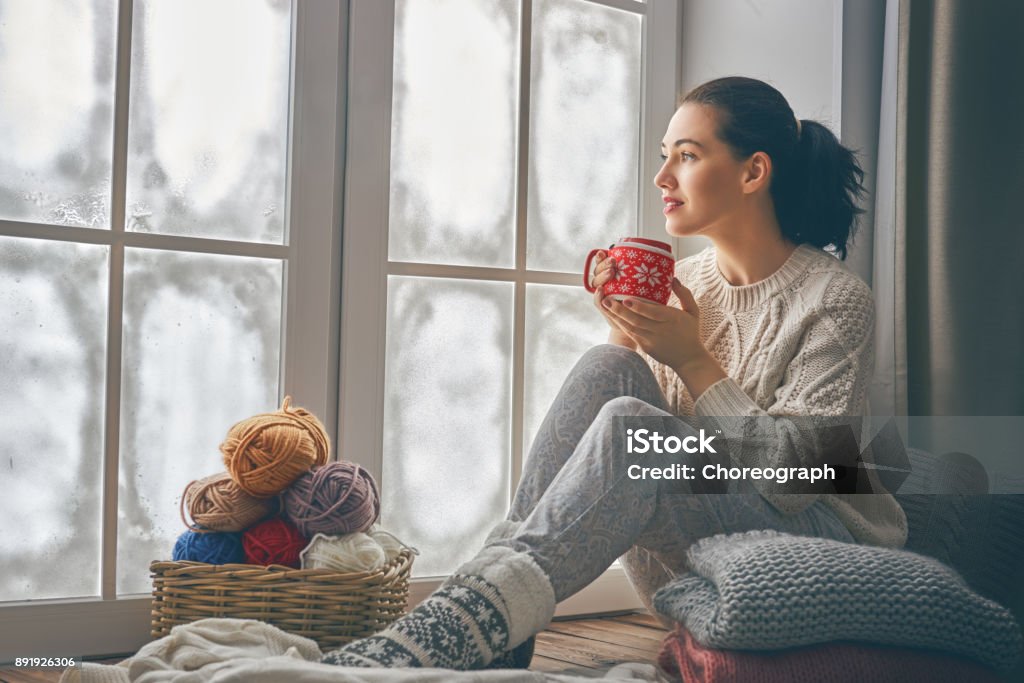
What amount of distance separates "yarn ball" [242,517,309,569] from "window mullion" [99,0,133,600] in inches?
9.8

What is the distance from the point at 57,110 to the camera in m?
1.54

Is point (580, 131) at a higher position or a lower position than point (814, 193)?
higher

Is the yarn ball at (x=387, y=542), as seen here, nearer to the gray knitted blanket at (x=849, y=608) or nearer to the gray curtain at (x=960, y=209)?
the gray knitted blanket at (x=849, y=608)

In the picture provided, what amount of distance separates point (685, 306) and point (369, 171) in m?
0.60

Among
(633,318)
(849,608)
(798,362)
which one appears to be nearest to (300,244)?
(633,318)

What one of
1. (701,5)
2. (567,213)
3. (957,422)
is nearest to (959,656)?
(957,422)

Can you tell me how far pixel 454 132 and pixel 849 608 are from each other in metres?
1.12

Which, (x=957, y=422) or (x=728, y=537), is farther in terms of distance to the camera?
(x=957, y=422)

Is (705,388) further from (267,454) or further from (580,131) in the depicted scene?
(580,131)

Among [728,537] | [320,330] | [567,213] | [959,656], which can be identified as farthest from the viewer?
[567,213]

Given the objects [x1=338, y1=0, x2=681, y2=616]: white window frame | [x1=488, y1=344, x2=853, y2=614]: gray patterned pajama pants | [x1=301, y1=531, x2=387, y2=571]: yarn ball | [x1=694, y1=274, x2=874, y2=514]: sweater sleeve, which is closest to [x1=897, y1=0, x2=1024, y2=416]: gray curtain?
[x1=694, y1=274, x2=874, y2=514]: sweater sleeve

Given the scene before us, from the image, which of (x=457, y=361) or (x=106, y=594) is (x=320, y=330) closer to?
(x=457, y=361)

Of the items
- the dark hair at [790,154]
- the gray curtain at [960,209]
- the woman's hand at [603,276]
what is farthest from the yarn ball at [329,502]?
the gray curtain at [960,209]

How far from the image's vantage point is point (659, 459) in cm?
129
